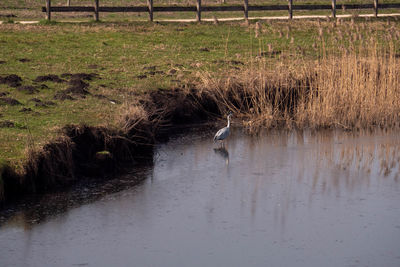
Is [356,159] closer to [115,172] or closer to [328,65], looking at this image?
[328,65]

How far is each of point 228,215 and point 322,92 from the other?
7.74 meters

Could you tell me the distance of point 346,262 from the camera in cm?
1178

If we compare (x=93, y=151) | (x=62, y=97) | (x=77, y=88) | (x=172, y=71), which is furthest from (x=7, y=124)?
(x=172, y=71)

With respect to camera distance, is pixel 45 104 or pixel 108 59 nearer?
pixel 45 104

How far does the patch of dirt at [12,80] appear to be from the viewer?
2140 centimetres

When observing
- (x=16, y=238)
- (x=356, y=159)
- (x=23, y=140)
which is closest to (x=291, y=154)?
(x=356, y=159)

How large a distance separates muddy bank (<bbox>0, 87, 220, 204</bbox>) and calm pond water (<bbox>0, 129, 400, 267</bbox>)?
1.54ft

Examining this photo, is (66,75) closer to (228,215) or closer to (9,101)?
(9,101)

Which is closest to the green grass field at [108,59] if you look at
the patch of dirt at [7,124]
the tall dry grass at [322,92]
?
the patch of dirt at [7,124]

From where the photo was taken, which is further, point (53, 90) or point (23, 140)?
point (53, 90)

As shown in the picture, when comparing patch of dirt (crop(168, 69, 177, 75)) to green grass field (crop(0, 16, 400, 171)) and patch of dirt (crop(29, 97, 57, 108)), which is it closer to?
green grass field (crop(0, 16, 400, 171))

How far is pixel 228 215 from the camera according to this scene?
45.8 feet

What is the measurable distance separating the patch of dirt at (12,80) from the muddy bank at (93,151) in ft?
13.6

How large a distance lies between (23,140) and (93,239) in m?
4.03
